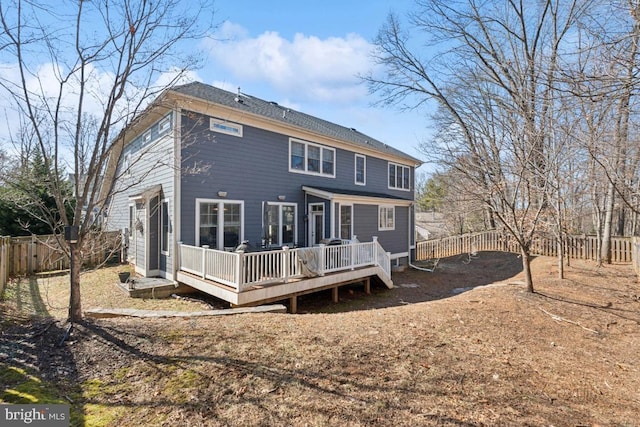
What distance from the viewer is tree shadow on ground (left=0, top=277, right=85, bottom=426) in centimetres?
271

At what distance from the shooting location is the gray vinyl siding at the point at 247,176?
9.09 metres

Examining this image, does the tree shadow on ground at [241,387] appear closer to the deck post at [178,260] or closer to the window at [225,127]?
the deck post at [178,260]

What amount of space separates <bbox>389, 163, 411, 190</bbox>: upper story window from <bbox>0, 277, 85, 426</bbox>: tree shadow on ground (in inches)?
605

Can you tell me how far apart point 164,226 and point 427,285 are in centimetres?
988

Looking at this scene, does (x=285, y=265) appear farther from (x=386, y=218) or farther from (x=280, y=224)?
(x=386, y=218)

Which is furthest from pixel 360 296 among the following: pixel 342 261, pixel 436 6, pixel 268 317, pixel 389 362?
pixel 436 6

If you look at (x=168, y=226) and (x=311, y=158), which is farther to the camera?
(x=311, y=158)

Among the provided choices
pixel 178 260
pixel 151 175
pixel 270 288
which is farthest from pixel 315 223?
pixel 151 175

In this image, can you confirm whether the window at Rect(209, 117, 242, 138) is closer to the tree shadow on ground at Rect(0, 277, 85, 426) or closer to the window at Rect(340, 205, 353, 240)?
the window at Rect(340, 205, 353, 240)

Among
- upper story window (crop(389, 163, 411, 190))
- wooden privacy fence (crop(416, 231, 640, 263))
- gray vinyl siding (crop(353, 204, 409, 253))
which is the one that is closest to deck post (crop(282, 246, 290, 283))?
gray vinyl siding (crop(353, 204, 409, 253))

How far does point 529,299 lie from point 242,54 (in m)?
8.40

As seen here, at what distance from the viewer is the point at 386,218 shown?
49.9ft

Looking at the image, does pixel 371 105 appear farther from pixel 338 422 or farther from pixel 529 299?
pixel 338 422

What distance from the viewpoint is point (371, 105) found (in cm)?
1374
